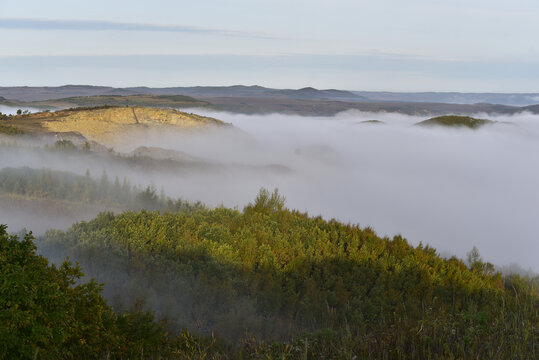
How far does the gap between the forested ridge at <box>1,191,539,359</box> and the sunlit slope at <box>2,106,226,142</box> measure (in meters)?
27.0

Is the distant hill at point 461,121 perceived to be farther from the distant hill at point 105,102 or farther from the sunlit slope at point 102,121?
the sunlit slope at point 102,121

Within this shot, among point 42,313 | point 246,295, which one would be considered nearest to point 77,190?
point 246,295

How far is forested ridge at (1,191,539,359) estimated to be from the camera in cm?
483

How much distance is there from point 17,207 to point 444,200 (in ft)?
303

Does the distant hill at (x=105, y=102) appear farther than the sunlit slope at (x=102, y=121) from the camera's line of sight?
Yes

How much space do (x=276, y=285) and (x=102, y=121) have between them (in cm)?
3321

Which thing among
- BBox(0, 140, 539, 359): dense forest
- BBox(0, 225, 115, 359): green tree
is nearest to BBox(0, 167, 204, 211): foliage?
BBox(0, 140, 539, 359): dense forest

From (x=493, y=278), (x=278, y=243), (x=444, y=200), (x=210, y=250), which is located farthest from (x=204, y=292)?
(x=444, y=200)

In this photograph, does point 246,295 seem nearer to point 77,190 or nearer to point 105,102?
point 77,190

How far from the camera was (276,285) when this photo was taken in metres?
8.04

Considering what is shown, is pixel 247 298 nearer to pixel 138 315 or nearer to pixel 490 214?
pixel 138 315

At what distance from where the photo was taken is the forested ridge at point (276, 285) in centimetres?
483

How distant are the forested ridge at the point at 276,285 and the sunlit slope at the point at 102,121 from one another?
27.0 metres

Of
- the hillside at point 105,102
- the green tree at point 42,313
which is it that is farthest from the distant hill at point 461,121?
the green tree at point 42,313
